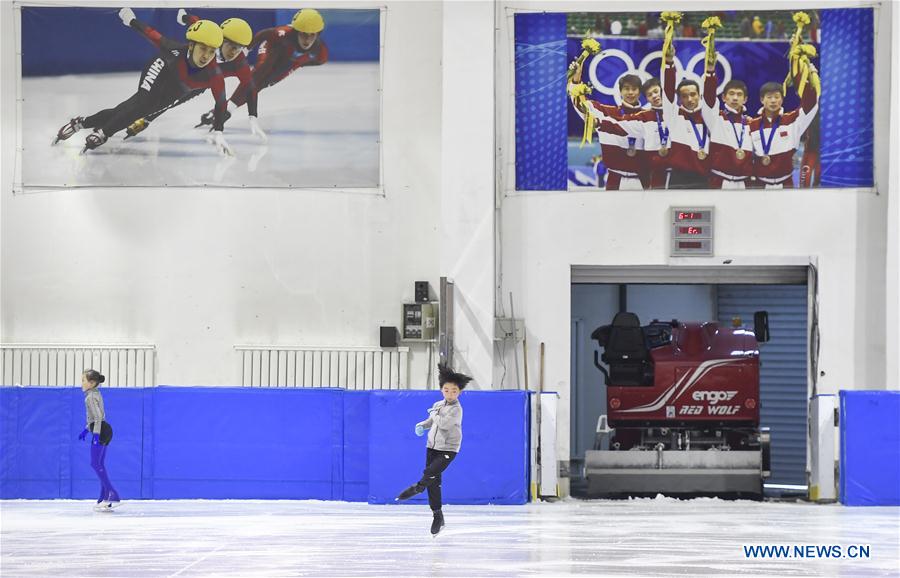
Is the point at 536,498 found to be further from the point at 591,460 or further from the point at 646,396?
the point at 646,396

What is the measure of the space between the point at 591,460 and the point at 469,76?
5455 mm

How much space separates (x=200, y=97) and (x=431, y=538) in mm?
8656

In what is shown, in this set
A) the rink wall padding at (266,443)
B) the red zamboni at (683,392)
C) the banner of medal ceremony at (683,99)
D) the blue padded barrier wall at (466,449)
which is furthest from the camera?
the red zamboni at (683,392)

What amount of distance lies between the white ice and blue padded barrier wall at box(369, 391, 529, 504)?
14.0 ft

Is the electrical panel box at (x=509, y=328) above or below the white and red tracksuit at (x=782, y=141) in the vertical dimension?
below

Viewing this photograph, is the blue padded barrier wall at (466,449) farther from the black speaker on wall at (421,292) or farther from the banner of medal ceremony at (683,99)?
the banner of medal ceremony at (683,99)

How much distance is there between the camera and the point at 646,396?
18078mm

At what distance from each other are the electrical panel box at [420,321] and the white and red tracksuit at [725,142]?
4.19m

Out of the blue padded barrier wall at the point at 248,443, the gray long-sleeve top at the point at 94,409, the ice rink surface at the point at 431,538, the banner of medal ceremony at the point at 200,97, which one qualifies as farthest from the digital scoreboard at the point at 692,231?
the gray long-sleeve top at the point at 94,409

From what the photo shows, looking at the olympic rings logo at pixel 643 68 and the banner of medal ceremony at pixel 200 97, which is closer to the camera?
the olympic rings logo at pixel 643 68

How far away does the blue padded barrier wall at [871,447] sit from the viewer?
1452cm

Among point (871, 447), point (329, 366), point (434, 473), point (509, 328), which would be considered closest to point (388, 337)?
point (329, 366)

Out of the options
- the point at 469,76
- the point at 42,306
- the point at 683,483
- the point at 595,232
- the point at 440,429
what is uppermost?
the point at 469,76

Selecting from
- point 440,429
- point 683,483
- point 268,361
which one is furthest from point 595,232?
point 440,429
